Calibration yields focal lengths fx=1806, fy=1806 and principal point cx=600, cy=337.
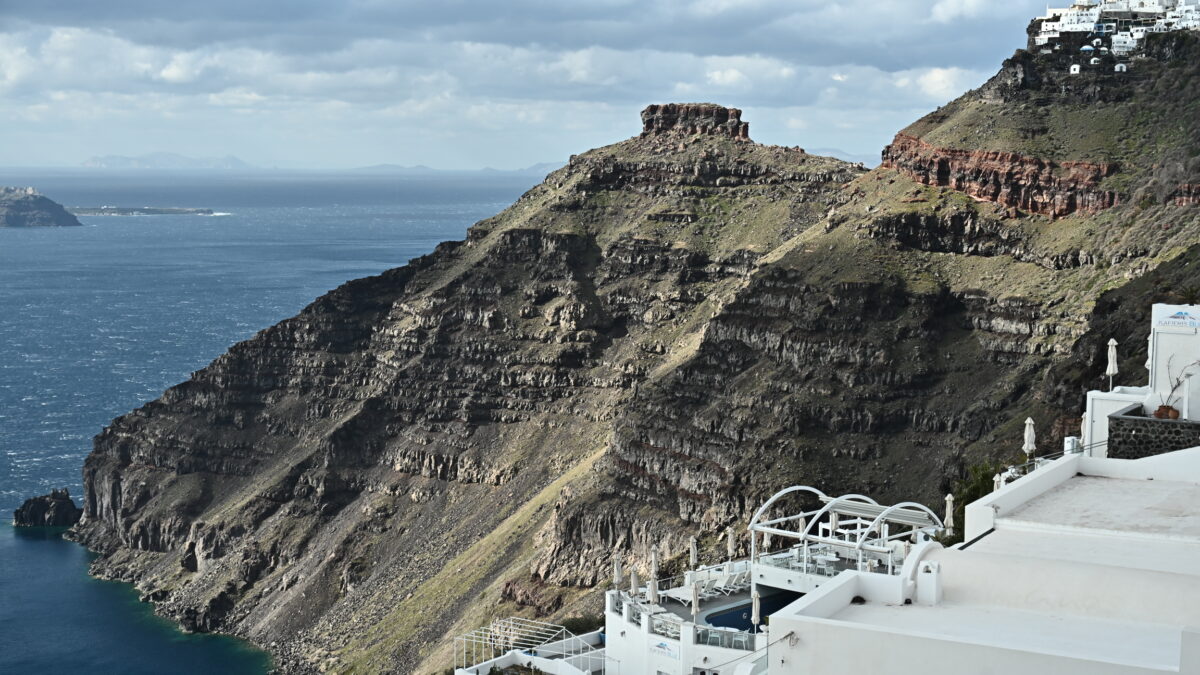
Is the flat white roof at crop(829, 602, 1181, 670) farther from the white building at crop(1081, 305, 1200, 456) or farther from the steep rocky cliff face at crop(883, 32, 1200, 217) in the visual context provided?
the steep rocky cliff face at crop(883, 32, 1200, 217)

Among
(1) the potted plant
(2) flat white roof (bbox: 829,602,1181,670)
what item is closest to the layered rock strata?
(1) the potted plant

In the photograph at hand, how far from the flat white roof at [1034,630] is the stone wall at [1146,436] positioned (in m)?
22.0

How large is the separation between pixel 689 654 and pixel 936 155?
127 m

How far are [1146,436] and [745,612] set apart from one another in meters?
17.8

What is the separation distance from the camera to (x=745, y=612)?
65625 mm

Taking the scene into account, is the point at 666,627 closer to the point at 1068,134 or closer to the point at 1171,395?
the point at 1171,395

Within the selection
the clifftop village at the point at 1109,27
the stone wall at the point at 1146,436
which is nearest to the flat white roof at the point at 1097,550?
the stone wall at the point at 1146,436

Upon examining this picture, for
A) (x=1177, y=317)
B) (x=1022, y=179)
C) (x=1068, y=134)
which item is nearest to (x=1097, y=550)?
(x=1177, y=317)

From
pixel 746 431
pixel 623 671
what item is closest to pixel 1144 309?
pixel 746 431

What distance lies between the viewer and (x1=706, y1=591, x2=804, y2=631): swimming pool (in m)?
64.2

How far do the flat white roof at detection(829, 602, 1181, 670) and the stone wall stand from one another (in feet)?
72.2

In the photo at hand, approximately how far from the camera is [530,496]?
626 ft

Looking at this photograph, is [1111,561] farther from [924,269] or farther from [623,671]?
[924,269]

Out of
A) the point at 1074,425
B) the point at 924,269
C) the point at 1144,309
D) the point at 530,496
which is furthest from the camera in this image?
the point at 530,496
